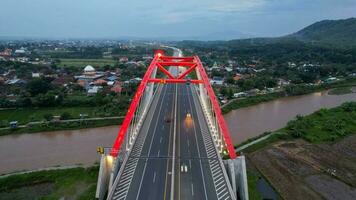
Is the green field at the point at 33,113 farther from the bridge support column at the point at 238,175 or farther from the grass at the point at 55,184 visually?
the bridge support column at the point at 238,175

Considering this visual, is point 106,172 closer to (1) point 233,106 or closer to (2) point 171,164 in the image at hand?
(2) point 171,164

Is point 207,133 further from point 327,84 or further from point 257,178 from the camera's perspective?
point 327,84

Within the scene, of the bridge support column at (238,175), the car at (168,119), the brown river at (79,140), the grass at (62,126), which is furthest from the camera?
the grass at (62,126)

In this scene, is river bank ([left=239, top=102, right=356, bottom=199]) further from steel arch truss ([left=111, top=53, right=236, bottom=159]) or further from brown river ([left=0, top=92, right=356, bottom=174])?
steel arch truss ([left=111, top=53, right=236, bottom=159])

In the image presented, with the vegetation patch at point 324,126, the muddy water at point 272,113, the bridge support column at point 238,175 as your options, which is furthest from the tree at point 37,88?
the bridge support column at point 238,175

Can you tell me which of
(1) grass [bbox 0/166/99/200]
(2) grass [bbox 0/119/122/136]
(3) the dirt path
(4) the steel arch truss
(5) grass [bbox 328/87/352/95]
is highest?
(4) the steel arch truss

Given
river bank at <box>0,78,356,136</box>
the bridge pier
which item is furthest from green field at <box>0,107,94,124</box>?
the bridge pier

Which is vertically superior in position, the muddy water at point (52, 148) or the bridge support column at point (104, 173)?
the bridge support column at point (104, 173)
